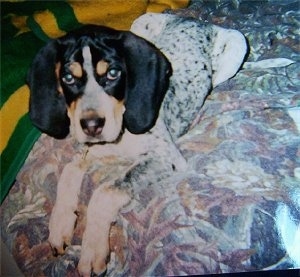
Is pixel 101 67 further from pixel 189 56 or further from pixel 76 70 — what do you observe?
pixel 189 56

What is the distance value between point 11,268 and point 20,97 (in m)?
0.36

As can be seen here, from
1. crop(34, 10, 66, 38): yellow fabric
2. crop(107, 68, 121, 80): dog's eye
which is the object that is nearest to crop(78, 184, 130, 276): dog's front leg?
crop(107, 68, 121, 80): dog's eye

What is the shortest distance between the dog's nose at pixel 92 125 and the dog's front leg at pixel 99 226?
106 mm

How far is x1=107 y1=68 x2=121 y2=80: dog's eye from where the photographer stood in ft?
3.02

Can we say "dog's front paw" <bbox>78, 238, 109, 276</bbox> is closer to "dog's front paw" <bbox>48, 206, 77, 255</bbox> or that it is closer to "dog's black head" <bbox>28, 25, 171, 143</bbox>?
"dog's front paw" <bbox>48, 206, 77, 255</bbox>

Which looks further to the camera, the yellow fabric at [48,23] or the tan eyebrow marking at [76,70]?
the yellow fabric at [48,23]

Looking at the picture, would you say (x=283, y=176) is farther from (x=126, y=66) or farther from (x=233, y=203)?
(x=126, y=66)

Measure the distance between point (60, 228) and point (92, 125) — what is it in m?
0.22

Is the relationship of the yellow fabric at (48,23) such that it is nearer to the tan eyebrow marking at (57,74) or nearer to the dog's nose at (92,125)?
the tan eyebrow marking at (57,74)

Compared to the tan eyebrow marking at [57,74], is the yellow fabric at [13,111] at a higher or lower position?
lower

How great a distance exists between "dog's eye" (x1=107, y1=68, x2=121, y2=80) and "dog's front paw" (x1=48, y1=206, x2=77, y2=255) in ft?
0.92

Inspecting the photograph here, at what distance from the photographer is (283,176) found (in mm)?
914

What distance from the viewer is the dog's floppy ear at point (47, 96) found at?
952 millimetres

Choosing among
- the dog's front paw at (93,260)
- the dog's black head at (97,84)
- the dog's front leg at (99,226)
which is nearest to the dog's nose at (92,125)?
the dog's black head at (97,84)
